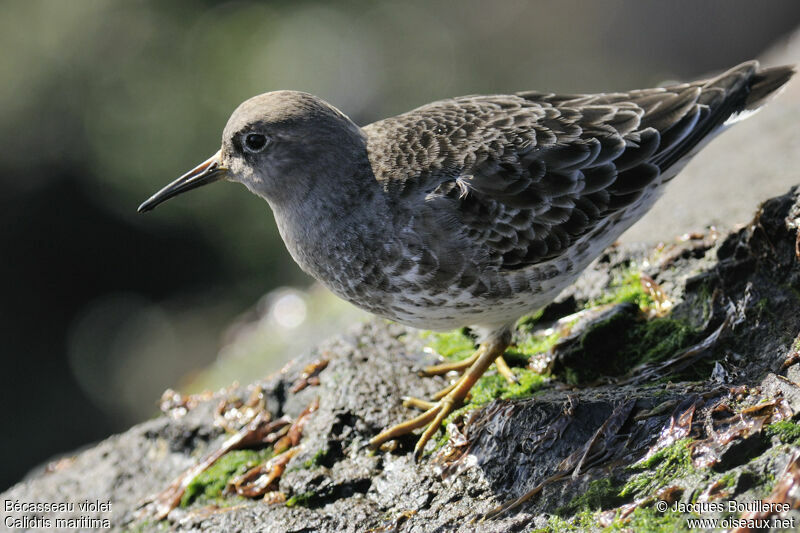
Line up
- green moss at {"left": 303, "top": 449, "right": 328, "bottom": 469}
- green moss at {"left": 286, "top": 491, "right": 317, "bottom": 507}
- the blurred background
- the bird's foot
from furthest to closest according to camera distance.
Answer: the blurred background < the bird's foot < green moss at {"left": 303, "top": 449, "right": 328, "bottom": 469} < green moss at {"left": 286, "top": 491, "right": 317, "bottom": 507}

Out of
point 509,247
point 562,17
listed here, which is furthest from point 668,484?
point 562,17

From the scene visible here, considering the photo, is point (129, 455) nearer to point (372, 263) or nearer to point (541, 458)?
point (372, 263)

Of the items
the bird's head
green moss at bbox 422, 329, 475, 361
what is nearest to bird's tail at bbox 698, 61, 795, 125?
green moss at bbox 422, 329, 475, 361

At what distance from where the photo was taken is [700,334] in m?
5.39

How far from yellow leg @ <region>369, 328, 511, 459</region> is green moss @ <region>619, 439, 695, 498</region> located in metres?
1.59

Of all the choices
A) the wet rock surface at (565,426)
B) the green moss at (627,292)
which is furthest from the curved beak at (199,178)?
the green moss at (627,292)

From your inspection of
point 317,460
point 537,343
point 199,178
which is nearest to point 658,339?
point 537,343

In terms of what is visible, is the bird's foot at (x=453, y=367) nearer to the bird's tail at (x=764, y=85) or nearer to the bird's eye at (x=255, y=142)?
the bird's eye at (x=255, y=142)

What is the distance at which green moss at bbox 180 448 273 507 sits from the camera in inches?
230

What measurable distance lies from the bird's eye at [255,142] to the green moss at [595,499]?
133 inches

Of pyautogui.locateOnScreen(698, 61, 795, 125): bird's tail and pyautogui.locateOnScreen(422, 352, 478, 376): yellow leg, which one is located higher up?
pyautogui.locateOnScreen(698, 61, 795, 125): bird's tail

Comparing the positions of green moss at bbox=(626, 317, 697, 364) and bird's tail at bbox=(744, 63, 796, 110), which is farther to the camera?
bird's tail at bbox=(744, 63, 796, 110)

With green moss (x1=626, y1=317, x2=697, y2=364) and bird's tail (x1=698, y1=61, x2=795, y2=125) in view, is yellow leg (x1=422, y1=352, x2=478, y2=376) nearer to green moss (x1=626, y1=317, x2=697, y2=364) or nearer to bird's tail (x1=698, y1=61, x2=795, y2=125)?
green moss (x1=626, y1=317, x2=697, y2=364)

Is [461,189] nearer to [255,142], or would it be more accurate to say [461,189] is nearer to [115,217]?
[255,142]
